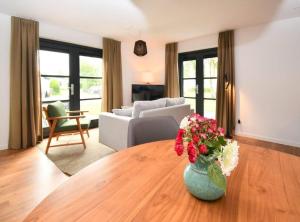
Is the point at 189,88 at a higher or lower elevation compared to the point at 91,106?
higher

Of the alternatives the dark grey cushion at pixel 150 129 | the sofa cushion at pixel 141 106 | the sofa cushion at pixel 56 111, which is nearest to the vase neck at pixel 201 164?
the dark grey cushion at pixel 150 129

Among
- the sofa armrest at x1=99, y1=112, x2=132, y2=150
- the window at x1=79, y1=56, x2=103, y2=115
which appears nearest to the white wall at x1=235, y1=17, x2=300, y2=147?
the sofa armrest at x1=99, y1=112, x2=132, y2=150

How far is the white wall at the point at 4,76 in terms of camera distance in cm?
340

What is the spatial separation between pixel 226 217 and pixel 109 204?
39 cm

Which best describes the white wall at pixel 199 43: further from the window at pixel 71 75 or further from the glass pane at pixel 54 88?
the glass pane at pixel 54 88

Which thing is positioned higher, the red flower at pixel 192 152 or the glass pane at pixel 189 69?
the glass pane at pixel 189 69

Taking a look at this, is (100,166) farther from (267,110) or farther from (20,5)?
(267,110)

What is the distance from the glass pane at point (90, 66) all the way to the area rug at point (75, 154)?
6.10 feet

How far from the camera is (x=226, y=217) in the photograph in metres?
0.60

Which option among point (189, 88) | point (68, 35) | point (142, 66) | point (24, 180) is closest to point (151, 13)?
point (68, 35)

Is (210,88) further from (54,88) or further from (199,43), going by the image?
(54,88)

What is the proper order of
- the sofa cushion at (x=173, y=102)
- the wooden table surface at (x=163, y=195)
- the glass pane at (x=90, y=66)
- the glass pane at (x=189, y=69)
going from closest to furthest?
the wooden table surface at (x=163, y=195) < the sofa cushion at (x=173, y=102) < the glass pane at (x=90, y=66) < the glass pane at (x=189, y=69)

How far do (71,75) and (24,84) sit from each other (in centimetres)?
116

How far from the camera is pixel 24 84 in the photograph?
3545mm
